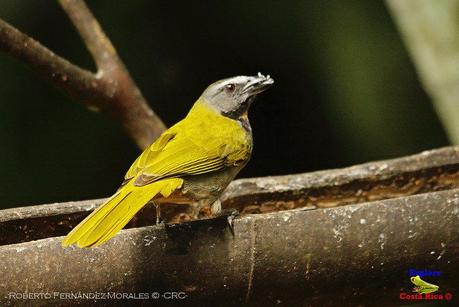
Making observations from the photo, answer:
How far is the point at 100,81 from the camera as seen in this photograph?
4.35 meters

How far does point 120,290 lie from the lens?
2.49 metres

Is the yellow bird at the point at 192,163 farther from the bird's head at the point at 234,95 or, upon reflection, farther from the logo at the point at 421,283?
the logo at the point at 421,283

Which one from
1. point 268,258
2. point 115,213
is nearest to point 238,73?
point 115,213

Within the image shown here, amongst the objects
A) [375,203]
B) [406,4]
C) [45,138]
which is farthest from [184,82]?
[375,203]

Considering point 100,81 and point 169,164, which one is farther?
point 100,81

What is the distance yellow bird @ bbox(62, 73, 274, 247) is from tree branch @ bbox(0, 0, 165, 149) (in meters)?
0.72

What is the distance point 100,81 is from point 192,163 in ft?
4.62

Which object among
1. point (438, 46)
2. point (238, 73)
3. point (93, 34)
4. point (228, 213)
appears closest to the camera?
point (228, 213)

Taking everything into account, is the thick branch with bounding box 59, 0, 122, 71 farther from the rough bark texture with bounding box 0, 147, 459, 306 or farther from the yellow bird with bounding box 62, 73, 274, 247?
the rough bark texture with bounding box 0, 147, 459, 306

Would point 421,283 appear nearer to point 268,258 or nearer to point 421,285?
point 421,285

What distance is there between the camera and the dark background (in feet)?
19.6

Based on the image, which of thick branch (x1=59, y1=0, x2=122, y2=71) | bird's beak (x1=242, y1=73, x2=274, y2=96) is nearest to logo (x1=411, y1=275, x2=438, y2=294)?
bird's beak (x1=242, y1=73, x2=274, y2=96)

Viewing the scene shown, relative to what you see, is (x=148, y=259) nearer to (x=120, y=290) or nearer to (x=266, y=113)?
(x=120, y=290)

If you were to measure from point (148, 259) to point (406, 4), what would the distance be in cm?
297
